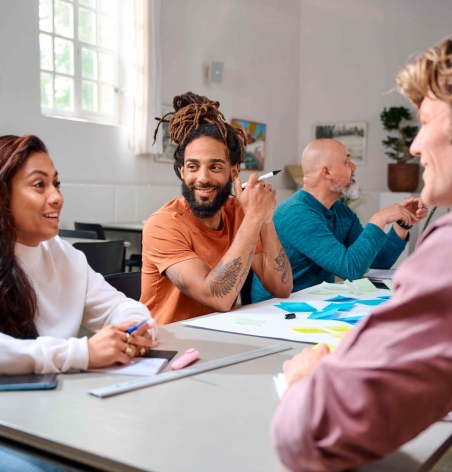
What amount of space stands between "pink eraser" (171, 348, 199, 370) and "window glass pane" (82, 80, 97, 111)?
4764mm

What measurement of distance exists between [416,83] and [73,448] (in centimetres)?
69

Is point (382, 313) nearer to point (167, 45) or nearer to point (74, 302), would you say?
point (74, 302)

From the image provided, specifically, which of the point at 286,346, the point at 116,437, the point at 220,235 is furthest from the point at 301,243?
the point at 116,437

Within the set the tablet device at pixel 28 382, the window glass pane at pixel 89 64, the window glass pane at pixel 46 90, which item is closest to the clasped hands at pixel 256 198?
the tablet device at pixel 28 382

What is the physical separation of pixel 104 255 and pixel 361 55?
19.4 ft

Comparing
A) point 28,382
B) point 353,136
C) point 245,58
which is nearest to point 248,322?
point 28,382

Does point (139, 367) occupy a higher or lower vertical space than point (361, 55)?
lower

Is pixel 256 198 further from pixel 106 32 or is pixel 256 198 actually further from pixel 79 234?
pixel 106 32

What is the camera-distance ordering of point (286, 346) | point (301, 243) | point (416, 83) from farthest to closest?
point (301, 243)
point (286, 346)
point (416, 83)

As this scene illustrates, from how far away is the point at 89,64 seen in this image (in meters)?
5.66

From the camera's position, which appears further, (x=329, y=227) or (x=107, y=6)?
(x=107, y=6)

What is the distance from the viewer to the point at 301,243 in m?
2.63

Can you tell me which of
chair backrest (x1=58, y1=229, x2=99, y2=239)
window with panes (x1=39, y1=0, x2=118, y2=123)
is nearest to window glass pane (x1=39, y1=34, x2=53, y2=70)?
window with panes (x1=39, y1=0, x2=118, y2=123)

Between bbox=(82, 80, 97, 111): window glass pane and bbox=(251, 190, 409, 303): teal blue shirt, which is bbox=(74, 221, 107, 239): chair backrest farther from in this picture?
bbox=(251, 190, 409, 303): teal blue shirt
